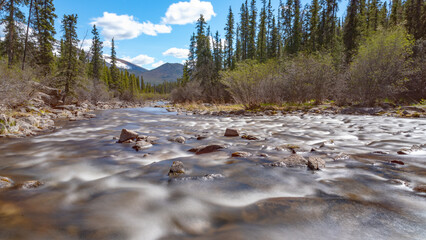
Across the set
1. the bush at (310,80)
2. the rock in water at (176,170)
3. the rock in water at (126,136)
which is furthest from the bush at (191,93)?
the rock in water at (176,170)

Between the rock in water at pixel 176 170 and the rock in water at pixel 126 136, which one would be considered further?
the rock in water at pixel 126 136

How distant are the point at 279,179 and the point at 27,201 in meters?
3.07

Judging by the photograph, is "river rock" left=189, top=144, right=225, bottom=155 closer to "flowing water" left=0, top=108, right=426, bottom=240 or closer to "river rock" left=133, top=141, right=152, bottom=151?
"flowing water" left=0, top=108, right=426, bottom=240

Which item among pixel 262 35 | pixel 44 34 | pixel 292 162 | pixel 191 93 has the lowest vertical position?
pixel 292 162

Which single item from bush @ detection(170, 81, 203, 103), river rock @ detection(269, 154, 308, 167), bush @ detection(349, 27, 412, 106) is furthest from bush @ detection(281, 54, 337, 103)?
bush @ detection(170, 81, 203, 103)

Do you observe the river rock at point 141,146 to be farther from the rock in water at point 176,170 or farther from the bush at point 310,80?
the bush at point 310,80

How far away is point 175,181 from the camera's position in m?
2.87

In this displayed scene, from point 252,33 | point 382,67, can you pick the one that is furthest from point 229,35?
point 382,67

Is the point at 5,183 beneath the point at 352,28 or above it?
beneath

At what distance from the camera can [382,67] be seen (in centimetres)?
1329

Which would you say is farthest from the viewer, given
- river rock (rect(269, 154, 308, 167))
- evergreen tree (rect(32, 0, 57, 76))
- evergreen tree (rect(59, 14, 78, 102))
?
evergreen tree (rect(32, 0, 57, 76))

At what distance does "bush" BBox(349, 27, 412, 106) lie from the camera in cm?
1292

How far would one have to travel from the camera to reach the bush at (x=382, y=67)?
12.9m

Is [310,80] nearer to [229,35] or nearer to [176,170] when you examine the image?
[176,170]
